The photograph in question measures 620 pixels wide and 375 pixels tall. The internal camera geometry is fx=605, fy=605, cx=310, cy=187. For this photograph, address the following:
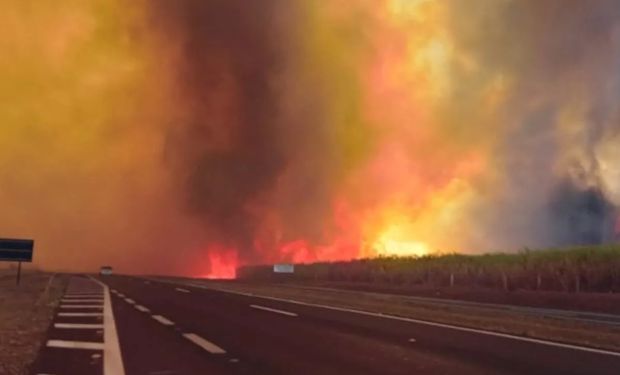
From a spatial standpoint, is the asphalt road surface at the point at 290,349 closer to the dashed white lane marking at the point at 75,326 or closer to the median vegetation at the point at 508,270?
the dashed white lane marking at the point at 75,326

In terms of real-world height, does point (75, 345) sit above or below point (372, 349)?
below

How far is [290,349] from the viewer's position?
39.5ft

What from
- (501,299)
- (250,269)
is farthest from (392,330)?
(250,269)

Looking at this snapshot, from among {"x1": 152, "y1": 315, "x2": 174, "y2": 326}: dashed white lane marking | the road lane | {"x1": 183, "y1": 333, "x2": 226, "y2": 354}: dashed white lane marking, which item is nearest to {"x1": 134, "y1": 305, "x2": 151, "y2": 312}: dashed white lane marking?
{"x1": 152, "y1": 315, "x2": 174, "y2": 326}: dashed white lane marking

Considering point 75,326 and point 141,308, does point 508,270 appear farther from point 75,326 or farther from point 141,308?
point 75,326

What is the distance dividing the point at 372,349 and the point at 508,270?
37267mm

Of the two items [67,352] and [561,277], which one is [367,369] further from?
[561,277]

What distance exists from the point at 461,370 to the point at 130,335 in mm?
8056

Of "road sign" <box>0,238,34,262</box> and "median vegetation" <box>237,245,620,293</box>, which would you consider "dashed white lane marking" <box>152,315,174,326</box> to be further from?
"road sign" <box>0,238,34,262</box>

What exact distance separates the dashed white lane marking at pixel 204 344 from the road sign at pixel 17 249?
35.1 metres

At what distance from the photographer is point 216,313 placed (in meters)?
20.7

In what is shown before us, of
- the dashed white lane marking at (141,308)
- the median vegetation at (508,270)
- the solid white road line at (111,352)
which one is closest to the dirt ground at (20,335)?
the solid white road line at (111,352)

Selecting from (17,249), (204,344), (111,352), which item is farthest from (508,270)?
(111,352)

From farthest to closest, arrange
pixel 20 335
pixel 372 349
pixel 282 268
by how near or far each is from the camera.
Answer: pixel 282 268
pixel 20 335
pixel 372 349
